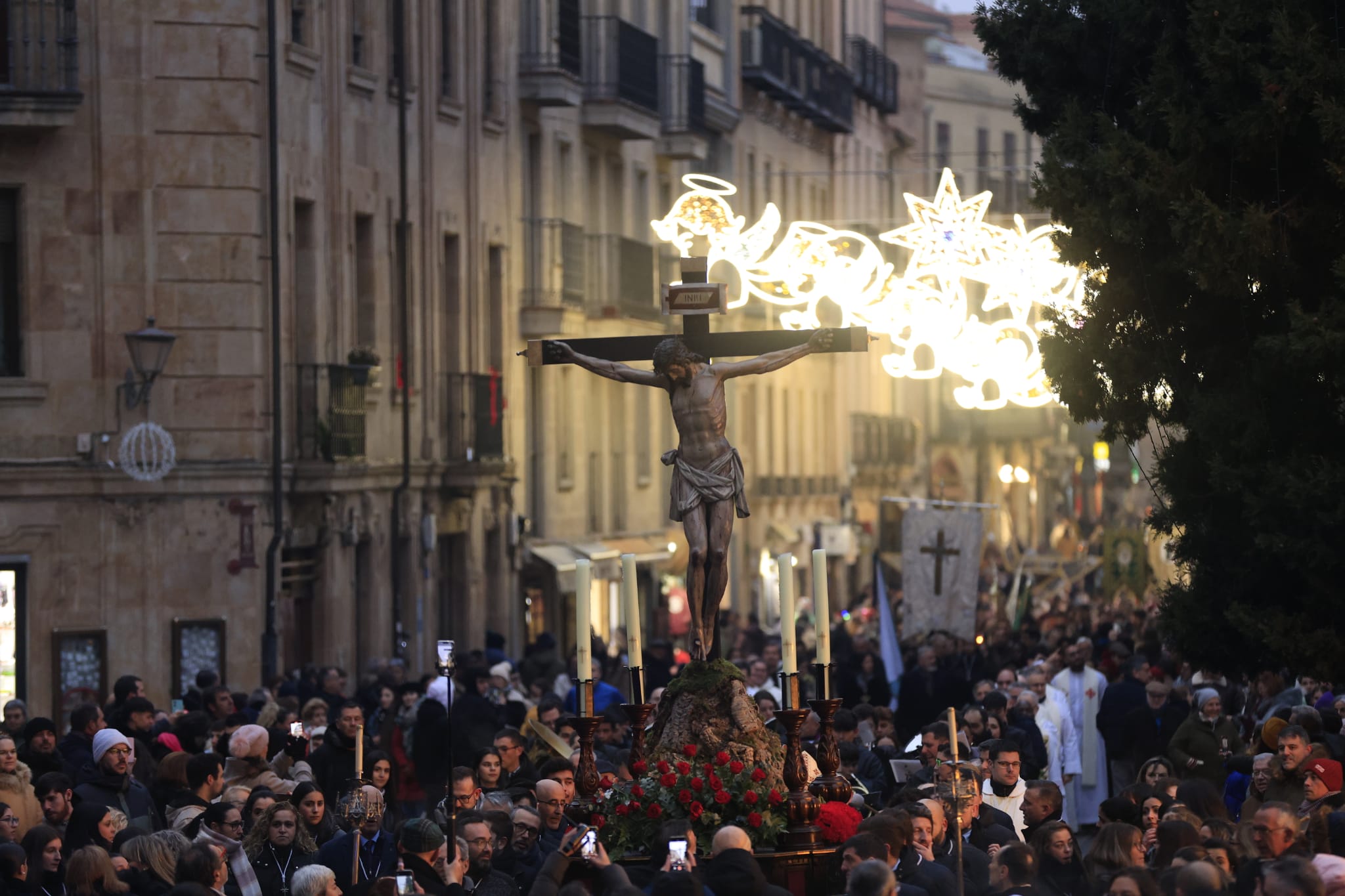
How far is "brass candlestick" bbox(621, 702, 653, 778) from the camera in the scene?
11.1 m

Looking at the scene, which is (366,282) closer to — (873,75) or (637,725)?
(637,725)

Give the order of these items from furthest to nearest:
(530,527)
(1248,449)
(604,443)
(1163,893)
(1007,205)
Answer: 1. (1007,205)
2. (604,443)
3. (530,527)
4. (1248,449)
5. (1163,893)

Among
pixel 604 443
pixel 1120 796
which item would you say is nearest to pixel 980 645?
pixel 604 443

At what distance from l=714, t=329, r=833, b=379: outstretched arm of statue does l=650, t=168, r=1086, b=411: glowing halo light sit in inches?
468

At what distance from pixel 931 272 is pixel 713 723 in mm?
13850

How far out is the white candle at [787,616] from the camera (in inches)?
428

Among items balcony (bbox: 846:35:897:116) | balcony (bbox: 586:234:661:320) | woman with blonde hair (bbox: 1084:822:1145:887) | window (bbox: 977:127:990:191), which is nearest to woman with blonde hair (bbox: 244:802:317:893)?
woman with blonde hair (bbox: 1084:822:1145:887)

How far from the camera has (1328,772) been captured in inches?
505

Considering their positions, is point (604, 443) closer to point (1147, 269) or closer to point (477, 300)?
point (477, 300)

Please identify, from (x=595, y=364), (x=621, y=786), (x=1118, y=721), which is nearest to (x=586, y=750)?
(x=621, y=786)

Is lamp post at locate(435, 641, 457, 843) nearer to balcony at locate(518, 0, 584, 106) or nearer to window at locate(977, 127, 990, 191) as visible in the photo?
balcony at locate(518, 0, 584, 106)

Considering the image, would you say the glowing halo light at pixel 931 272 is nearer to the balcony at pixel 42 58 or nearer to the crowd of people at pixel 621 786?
the crowd of people at pixel 621 786

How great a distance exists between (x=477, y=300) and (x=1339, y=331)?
1988 cm

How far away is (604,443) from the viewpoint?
130 feet
